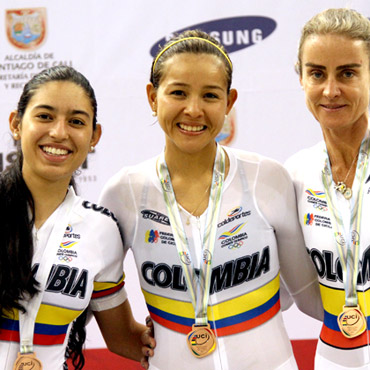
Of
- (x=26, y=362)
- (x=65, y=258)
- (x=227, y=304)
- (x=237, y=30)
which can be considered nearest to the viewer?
(x=26, y=362)

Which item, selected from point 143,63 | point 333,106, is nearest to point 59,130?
point 333,106

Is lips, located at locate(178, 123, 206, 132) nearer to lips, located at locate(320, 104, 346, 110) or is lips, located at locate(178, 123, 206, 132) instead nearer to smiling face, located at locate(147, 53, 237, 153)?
smiling face, located at locate(147, 53, 237, 153)

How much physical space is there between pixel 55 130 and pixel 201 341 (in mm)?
841

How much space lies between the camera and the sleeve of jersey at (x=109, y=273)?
1.99 metres

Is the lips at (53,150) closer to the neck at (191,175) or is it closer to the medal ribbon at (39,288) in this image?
the medal ribbon at (39,288)

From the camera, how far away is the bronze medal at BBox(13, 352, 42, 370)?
175cm

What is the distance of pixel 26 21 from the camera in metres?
3.68

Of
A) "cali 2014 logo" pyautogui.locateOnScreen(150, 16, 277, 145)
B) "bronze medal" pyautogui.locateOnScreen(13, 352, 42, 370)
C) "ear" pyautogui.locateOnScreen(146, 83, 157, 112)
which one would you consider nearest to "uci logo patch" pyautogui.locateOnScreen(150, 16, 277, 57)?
"cali 2014 logo" pyautogui.locateOnScreen(150, 16, 277, 145)

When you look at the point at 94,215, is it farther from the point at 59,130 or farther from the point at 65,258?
the point at 59,130

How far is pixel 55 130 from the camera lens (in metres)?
1.85

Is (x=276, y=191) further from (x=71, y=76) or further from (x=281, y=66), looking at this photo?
(x=281, y=66)

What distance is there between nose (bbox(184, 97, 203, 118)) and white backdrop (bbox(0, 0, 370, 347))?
5.73 ft

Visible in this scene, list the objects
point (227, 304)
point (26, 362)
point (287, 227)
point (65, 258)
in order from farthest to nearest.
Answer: point (287, 227) → point (227, 304) → point (65, 258) → point (26, 362)

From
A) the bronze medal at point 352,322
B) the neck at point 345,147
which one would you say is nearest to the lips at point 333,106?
the neck at point 345,147
